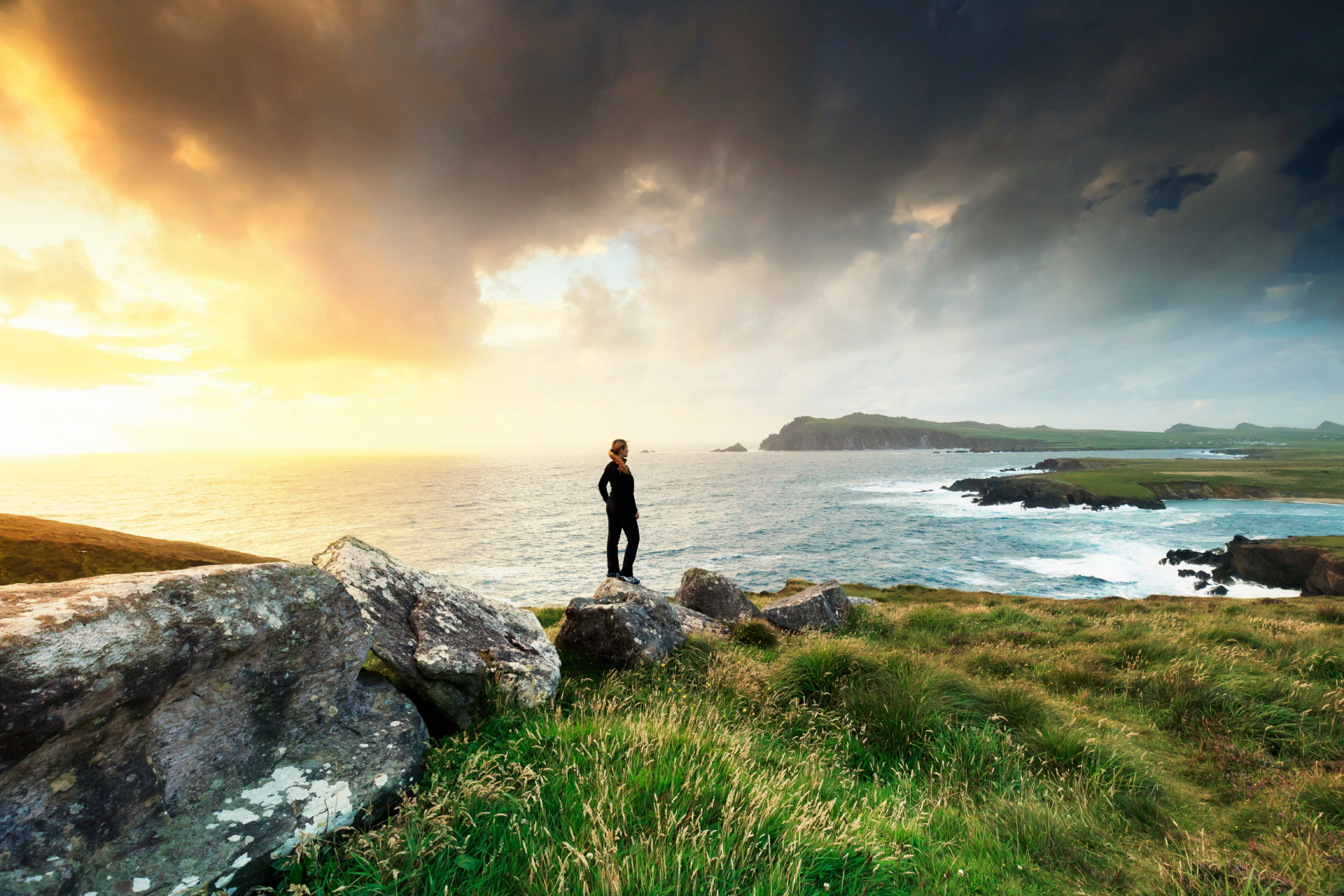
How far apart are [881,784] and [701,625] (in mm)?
6623

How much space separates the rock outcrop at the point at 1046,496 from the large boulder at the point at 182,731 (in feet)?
362

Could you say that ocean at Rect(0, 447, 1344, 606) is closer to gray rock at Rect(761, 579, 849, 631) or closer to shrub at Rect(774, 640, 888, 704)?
gray rock at Rect(761, 579, 849, 631)

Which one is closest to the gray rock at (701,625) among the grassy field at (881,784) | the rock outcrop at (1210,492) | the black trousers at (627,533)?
the grassy field at (881,784)

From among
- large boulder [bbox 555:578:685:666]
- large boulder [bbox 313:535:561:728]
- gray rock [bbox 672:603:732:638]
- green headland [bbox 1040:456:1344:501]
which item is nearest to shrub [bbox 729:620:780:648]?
gray rock [bbox 672:603:732:638]

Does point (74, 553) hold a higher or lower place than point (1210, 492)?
higher

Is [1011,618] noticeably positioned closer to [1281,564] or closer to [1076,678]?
[1076,678]

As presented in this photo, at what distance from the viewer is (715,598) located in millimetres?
14414

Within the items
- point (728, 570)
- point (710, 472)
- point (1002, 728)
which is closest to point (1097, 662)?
point (1002, 728)

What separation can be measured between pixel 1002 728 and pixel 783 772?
170 inches

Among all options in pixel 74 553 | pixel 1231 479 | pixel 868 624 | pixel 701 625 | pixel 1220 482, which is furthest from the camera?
pixel 1231 479

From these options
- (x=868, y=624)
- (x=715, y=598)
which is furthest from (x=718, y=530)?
(x=715, y=598)

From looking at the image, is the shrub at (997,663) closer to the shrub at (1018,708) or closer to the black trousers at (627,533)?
the shrub at (1018,708)

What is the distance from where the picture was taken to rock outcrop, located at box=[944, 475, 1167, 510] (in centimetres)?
8800

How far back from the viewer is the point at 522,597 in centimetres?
3706
